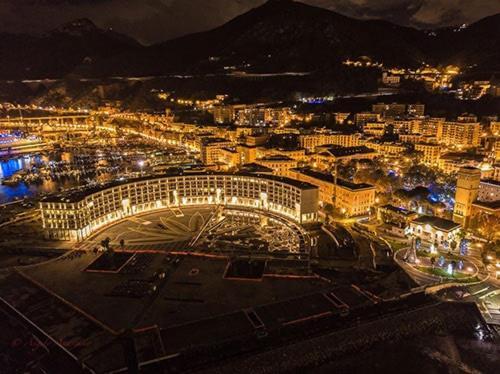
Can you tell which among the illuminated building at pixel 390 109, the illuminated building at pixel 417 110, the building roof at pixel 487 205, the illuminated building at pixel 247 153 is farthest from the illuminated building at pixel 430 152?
the illuminated building at pixel 247 153

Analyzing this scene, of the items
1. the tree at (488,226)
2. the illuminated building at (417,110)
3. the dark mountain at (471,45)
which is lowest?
the tree at (488,226)

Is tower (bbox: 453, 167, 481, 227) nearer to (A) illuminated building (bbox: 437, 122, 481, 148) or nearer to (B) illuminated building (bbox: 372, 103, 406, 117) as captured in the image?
(A) illuminated building (bbox: 437, 122, 481, 148)

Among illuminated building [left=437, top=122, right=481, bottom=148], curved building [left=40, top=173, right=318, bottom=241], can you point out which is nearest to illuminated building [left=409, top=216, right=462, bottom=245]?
curved building [left=40, top=173, right=318, bottom=241]

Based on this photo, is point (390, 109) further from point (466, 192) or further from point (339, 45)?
point (339, 45)

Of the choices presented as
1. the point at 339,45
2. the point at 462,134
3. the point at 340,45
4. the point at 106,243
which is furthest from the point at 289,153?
the point at 340,45

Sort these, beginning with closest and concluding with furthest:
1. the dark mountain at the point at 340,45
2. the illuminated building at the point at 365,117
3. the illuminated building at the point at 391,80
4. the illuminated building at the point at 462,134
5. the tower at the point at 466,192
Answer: the tower at the point at 466,192
the illuminated building at the point at 462,134
the illuminated building at the point at 365,117
the illuminated building at the point at 391,80
the dark mountain at the point at 340,45

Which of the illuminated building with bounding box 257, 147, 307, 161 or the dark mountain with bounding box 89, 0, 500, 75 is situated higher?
the dark mountain with bounding box 89, 0, 500, 75

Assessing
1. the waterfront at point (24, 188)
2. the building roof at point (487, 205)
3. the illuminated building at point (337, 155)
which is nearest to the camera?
the building roof at point (487, 205)

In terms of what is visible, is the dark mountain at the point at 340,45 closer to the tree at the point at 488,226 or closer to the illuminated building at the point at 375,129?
the illuminated building at the point at 375,129
